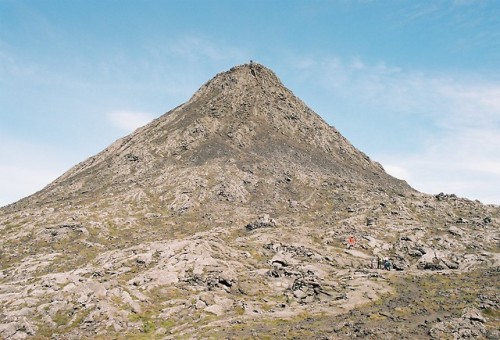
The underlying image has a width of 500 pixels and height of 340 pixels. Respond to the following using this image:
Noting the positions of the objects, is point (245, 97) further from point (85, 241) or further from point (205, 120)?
point (85, 241)

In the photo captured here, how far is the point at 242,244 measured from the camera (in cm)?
9712

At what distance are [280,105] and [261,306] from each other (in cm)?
12789

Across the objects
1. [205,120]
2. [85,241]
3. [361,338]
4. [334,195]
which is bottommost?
[361,338]

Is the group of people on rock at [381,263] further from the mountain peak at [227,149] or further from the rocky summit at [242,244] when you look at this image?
the mountain peak at [227,149]

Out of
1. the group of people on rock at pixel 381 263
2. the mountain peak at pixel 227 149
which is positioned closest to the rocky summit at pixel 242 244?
the group of people on rock at pixel 381 263

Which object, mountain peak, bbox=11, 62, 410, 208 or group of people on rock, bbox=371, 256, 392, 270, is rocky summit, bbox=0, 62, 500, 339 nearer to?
group of people on rock, bbox=371, 256, 392, 270

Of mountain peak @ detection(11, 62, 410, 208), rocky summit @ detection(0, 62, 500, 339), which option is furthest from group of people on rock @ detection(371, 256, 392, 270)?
mountain peak @ detection(11, 62, 410, 208)

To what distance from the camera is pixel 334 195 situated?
440 ft

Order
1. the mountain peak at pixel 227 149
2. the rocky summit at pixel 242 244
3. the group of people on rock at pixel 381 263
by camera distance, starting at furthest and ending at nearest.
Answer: the mountain peak at pixel 227 149 → the group of people on rock at pixel 381 263 → the rocky summit at pixel 242 244

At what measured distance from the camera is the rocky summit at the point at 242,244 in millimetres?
63750

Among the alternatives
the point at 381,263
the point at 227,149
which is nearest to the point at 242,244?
the point at 381,263

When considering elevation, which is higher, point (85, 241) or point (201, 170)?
point (201, 170)

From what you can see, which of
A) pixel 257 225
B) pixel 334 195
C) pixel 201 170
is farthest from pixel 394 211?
pixel 201 170

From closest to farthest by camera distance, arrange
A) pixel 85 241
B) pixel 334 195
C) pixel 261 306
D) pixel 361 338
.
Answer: pixel 361 338, pixel 261 306, pixel 85 241, pixel 334 195
